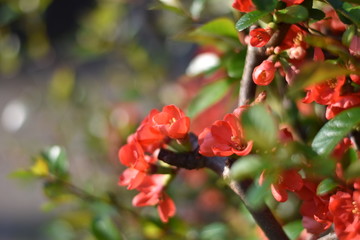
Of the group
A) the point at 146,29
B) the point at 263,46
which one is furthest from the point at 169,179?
the point at 146,29

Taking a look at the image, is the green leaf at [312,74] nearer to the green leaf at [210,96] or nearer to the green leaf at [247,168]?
the green leaf at [247,168]

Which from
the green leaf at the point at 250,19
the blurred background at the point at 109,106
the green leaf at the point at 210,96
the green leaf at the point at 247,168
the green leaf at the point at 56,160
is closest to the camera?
the green leaf at the point at 247,168

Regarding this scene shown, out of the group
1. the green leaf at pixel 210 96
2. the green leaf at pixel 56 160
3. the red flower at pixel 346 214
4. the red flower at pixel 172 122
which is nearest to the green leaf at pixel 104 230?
the green leaf at pixel 56 160

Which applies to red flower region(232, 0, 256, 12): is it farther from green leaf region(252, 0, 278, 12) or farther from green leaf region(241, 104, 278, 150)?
green leaf region(241, 104, 278, 150)

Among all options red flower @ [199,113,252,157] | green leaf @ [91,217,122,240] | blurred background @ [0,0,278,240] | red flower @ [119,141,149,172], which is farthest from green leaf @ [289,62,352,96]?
blurred background @ [0,0,278,240]

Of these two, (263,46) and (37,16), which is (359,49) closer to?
(263,46)

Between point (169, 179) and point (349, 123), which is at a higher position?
point (349, 123)

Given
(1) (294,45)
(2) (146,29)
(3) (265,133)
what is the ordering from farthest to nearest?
(2) (146,29) → (1) (294,45) → (3) (265,133)
